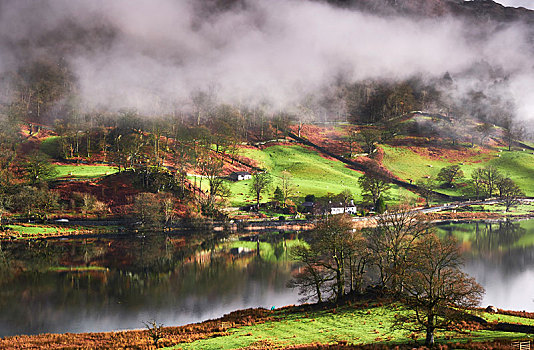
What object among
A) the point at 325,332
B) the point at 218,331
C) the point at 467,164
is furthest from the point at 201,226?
the point at 467,164

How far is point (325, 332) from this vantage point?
98.2 feet

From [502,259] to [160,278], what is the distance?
5720 centimetres

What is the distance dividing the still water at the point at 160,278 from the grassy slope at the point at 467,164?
229 ft

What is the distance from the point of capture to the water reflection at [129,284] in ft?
135

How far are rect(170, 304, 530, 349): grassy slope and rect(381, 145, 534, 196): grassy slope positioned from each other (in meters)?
121

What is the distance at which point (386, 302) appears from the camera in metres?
36.5

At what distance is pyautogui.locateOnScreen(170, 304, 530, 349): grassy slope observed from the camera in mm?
26609

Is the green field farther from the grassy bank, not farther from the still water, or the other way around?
the grassy bank

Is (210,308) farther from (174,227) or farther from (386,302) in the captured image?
(174,227)

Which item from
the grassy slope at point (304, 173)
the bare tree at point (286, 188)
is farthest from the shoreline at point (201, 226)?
the grassy slope at point (304, 173)

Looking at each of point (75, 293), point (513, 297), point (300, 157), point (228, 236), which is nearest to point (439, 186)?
point (300, 157)

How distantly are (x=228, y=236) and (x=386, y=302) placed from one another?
59221 millimetres

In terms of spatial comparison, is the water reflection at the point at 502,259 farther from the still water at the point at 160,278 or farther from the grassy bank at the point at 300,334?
the grassy bank at the point at 300,334

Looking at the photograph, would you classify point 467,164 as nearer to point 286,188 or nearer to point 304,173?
point 304,173
